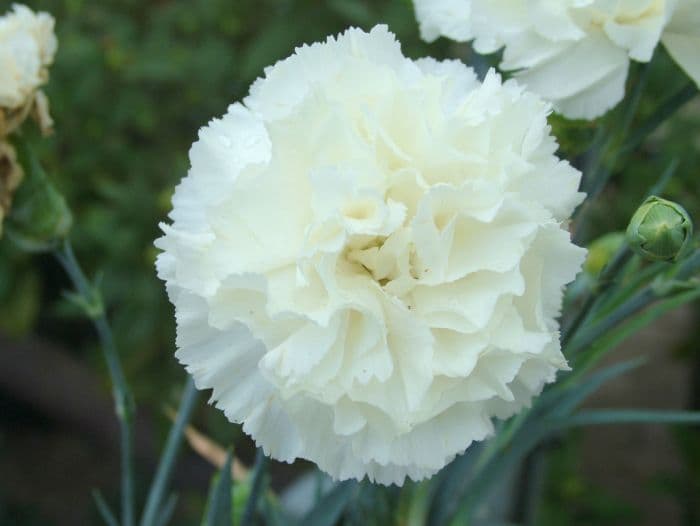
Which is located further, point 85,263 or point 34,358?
point 34,358

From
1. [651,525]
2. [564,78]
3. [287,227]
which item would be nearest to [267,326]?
[287,227]

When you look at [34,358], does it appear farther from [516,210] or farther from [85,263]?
[516,210]

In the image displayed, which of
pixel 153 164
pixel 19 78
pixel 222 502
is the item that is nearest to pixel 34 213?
pixel 19 78

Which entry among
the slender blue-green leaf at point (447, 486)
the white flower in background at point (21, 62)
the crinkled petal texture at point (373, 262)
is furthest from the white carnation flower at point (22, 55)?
the slender blue-green leaf at point (447, 486)

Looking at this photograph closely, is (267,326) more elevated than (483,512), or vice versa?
(267,326)

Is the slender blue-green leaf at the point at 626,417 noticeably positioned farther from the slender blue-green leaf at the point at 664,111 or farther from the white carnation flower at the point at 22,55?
the white carnation flower at the point at 22,55

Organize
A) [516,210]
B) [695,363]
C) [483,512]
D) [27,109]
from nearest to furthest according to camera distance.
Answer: [516,210] → [27,109] → [483,512] → [695,363]

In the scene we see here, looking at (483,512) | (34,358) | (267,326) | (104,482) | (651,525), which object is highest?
(267,326)
